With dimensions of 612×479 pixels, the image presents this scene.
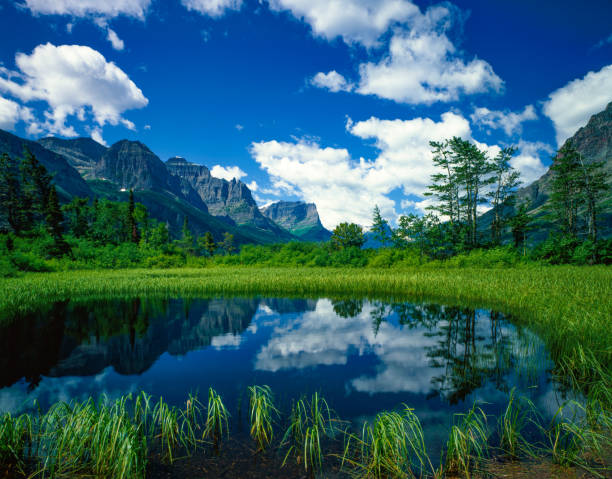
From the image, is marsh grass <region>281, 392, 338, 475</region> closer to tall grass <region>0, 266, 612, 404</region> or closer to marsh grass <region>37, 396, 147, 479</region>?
marsh grass <region>37, 396, 147, 479</region>

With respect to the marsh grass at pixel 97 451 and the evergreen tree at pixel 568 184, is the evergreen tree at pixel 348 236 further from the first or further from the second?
the marsh grass at pixel 97 451

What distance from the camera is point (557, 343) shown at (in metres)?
9.42

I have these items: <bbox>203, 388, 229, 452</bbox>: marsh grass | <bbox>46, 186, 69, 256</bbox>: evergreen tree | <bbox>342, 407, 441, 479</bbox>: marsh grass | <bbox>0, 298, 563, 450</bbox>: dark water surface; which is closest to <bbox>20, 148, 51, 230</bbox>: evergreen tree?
<bbox>46, 186, 69, 256</bbox>: evergreen tree

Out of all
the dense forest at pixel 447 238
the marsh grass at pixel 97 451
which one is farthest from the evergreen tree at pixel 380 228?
the marsh grass at pixel 97 451

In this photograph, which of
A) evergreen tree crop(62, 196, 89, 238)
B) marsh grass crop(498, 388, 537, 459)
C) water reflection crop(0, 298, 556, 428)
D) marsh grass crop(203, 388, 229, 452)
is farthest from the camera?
evergreen tree crop(62, 196, 89, 238)

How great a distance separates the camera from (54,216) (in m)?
51.2

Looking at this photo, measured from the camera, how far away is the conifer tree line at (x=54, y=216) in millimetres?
52438

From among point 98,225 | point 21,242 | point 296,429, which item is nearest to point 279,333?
point 296,429

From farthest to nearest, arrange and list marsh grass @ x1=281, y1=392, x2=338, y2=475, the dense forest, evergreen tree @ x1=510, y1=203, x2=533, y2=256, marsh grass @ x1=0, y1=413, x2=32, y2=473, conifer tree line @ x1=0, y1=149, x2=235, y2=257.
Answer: conifer tree line @ x1=0, y1=149, x2=235, y2=257, evergreen tree @ x1=510, y1=203, x2=533, y2=256, the dense forest, marsh grass @ x1=281, y1=392, x2=338, y2=475, marsh grass @ x1=0, y1=413, x2=32, y2=473

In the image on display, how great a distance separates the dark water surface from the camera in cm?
719

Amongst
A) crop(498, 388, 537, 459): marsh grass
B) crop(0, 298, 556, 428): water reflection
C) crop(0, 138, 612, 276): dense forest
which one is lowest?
crop(0, 298, 556, 428): water reflection

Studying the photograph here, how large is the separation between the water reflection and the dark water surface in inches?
1.8

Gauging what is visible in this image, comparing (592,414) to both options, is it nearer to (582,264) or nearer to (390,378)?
(390,378)

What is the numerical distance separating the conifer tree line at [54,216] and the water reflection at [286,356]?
1831 inches
